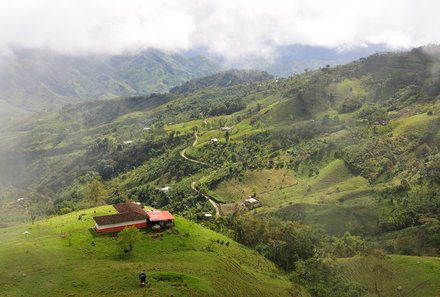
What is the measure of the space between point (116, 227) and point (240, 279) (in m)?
27.3

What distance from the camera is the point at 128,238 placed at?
252 feet

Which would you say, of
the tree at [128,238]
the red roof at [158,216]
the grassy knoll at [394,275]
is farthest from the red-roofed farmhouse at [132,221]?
the grassy knoll at [394,275]

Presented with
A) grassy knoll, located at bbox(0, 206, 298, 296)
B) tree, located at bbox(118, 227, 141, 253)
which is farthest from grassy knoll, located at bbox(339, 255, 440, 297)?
tree, located at bbox(118, 227, 141, 253)

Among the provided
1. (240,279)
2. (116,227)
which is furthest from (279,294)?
(116,227)

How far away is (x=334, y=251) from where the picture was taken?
375 ft

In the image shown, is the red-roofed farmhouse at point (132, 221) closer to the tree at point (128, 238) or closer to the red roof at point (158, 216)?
the red roof at point (158, 216)

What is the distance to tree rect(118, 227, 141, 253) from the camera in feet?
252

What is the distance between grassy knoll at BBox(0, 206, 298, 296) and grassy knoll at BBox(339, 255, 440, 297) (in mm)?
20161

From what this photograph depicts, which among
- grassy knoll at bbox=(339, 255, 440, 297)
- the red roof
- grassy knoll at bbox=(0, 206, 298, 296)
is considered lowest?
grassy knoll at bbox=(339, 255, 440, 297)

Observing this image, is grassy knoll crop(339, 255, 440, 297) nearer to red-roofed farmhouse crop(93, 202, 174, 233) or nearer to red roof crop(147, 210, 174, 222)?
red roof crop(147, 210, 174, 222)

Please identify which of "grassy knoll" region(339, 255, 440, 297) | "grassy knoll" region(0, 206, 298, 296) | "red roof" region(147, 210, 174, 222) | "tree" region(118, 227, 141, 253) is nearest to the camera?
"grassy knoll" region(0, 206, 298, 296)

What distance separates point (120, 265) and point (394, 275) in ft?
217

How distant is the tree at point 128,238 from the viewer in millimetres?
76688

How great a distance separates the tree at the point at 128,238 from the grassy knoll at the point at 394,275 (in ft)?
163
